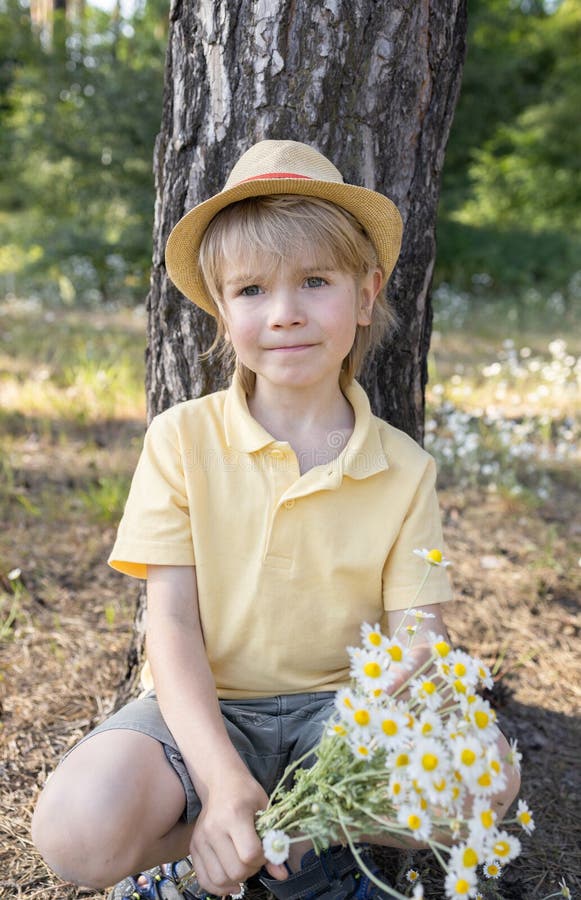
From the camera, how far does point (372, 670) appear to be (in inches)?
45.3

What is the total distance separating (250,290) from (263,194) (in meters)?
0.21

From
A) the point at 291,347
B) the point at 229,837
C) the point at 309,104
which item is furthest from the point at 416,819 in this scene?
the point at 309,104

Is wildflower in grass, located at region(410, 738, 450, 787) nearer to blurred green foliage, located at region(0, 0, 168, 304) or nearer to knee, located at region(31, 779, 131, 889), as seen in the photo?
knee, located at region(31, 779, 131, 889)

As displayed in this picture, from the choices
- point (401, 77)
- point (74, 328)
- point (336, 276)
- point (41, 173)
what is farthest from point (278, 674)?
point (41, 173)

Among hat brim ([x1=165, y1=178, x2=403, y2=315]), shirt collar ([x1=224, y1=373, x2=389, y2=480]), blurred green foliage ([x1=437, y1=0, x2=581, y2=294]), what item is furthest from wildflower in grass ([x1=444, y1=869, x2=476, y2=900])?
blurred green foliage ([x1=437, y1=0, x2=581, y2=294])

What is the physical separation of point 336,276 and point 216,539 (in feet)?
2.13

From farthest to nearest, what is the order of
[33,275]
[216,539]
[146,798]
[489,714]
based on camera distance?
1. [33,275]
2. [216,539]
3. [146,798]
4. [489,714]

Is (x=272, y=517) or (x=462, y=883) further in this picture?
(x=272, y=517)

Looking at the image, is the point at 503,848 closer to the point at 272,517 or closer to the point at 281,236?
the point at 272,517

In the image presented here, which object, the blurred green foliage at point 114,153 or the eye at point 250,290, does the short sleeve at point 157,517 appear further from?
the blurred green foliage at point 114,153

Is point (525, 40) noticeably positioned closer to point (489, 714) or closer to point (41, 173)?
point (41, 173)

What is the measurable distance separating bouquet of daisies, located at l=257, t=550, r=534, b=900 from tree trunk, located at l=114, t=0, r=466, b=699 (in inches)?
45.3

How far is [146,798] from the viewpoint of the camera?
60.1 inches

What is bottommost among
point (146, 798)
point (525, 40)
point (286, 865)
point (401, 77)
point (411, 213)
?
point (286, 865)
